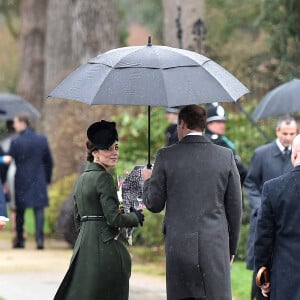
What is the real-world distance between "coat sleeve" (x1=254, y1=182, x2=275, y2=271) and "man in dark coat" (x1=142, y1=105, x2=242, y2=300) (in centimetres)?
58

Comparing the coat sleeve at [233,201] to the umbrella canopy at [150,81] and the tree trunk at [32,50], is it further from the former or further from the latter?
the tree trunk at [32,50]

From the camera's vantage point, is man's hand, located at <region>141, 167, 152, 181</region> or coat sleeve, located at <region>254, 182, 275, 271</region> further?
man's hand, located at <region>141, 167, 152, 181</region>

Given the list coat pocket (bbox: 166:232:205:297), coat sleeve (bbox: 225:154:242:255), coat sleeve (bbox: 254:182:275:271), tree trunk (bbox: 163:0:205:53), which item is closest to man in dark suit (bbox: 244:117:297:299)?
coat sleeve (bbox: 225:154:242:255)

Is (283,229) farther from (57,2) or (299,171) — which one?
(57,2)

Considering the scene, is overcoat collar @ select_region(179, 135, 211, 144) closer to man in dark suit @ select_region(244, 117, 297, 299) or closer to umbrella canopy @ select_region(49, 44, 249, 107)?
umbrella canopy @ select_region(49, 44, 249, 107)

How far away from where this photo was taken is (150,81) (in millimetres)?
6977

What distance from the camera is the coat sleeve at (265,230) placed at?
6.48 meters

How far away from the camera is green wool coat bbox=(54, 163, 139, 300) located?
7.18m

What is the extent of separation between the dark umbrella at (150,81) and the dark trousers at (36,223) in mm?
8379

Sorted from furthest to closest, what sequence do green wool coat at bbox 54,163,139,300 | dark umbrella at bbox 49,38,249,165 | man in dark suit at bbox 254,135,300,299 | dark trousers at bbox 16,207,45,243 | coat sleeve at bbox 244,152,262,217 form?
dark trousers at bbox 16,207,45,243
coat sleeve at bbox 244,152,262,217
green wool coat at bbox 54,163,139,300
dark umbrella at bbox 49,38,249,165
man in dark suit at bbox 254,135,300,299

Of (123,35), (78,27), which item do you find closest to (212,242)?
(78,27)

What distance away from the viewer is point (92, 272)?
7.21 metres

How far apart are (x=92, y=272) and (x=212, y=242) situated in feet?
2.83

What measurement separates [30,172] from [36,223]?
2.53ft
